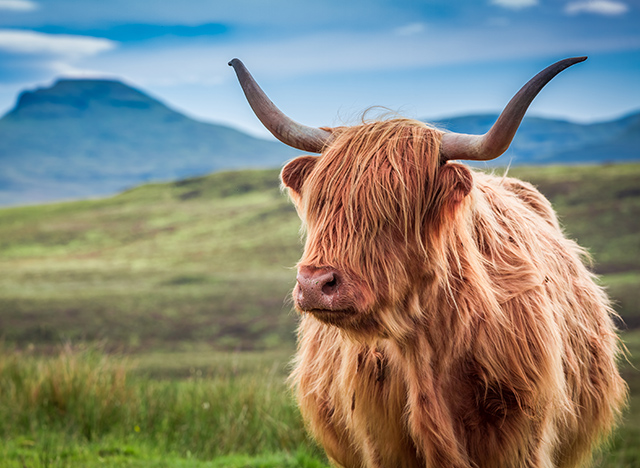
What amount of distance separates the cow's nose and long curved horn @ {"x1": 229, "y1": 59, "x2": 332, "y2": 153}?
73 cm

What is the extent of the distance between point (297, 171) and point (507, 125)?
1.01m

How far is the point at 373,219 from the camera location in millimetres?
2248

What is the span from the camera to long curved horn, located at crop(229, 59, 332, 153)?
260 centimetres

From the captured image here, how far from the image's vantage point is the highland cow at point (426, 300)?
223 cm

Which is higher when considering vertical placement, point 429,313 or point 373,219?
point 373,219

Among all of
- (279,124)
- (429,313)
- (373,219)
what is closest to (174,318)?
(279,124)

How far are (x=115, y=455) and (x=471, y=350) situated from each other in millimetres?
3425

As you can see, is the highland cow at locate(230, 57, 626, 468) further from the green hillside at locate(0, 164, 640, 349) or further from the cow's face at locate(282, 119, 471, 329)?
the green hillside at locate(0, 164, 640, 349)

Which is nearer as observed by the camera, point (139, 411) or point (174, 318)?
point (139, 411)

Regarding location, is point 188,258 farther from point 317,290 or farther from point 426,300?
point 317,290

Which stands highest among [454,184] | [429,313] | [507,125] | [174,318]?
[507,125]

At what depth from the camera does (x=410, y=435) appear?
269 cm

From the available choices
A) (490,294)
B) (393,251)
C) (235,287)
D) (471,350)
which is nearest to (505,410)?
(471,350)

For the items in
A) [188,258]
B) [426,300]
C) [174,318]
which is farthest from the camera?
[188,258]
